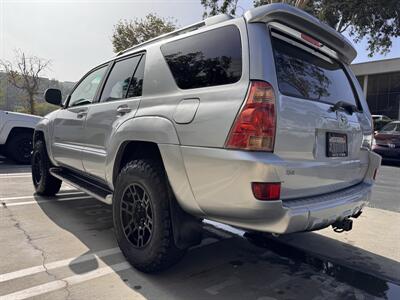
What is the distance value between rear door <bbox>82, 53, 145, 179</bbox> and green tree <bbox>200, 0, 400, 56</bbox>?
13992mm

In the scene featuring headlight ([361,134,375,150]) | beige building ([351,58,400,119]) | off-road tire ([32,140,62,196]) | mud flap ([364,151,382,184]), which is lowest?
off-road tire ([32,140,62,196])

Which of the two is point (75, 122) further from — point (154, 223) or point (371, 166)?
point (371, 166)

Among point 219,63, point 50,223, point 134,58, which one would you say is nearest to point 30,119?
point 50,223

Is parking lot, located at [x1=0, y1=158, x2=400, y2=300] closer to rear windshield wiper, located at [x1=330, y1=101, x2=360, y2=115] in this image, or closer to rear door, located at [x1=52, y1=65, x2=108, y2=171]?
rear door, located at [x1=52, y1=65, x2=108, y2=171]

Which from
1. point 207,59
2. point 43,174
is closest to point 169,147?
point 207,59

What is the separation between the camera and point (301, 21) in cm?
280

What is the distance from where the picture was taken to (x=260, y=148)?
2340 millimetres

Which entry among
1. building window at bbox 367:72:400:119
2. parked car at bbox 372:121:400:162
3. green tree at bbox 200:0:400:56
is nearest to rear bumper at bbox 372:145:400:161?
parked car at bbox 372:121:400:162

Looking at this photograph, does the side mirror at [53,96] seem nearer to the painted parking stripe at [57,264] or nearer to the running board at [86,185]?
the running board at [86,185]

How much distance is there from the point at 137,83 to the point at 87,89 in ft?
4.95

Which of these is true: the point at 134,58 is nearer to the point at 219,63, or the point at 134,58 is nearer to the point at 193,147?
the point at 219,63

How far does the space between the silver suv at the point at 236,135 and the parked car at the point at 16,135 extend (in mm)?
6298

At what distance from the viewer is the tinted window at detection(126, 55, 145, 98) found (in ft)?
11.2

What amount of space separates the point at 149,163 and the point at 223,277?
1159 mm
